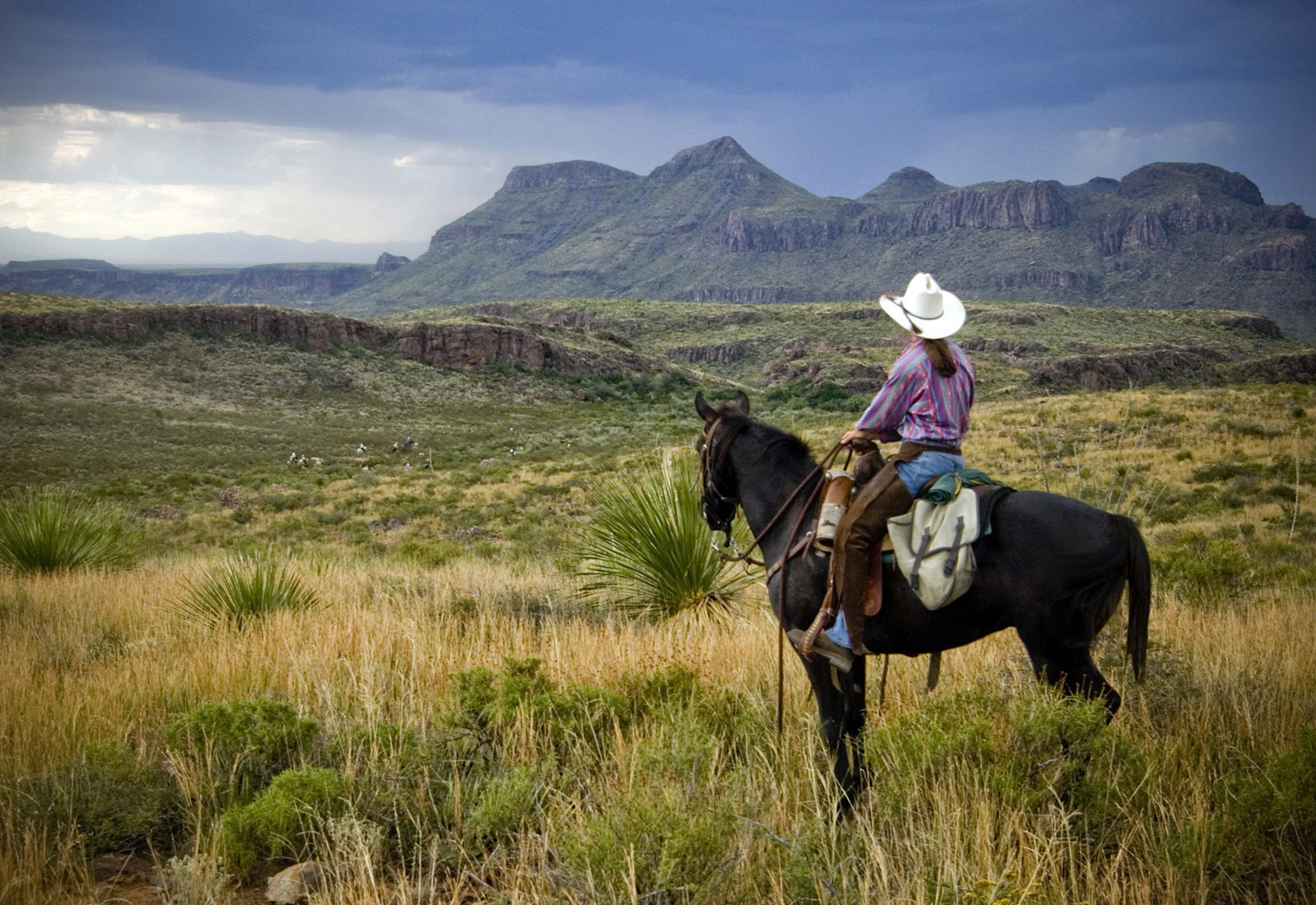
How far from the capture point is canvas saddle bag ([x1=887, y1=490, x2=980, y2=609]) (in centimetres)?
387

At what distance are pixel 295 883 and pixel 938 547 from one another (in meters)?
3.09

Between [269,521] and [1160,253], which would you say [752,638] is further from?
[1160,253]

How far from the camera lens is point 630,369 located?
3147 inches

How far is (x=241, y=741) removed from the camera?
178 inches

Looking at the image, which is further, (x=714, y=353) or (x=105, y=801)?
(x=714, y=353)

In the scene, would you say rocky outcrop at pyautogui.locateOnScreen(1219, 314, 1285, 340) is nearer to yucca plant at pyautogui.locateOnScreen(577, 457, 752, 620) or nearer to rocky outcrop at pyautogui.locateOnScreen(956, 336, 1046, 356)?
rocky outcrop at pyautogui.locateOnScreen(956, 336, 1046, 356)

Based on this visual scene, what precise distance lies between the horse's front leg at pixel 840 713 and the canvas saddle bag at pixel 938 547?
0.56 meters

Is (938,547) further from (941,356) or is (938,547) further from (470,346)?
(470,346)

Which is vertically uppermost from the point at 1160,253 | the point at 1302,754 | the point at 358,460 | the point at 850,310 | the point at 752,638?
the point at 1160,253

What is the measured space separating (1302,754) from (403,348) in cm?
7553

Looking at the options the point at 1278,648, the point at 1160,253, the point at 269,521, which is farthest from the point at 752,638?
the point at 1160,253

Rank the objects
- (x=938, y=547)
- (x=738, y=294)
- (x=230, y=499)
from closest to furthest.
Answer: (x=938, y=547)
(x=230, y=499)
(x=738, y=294)

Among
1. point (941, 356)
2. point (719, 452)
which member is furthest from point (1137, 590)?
point (719, 452)

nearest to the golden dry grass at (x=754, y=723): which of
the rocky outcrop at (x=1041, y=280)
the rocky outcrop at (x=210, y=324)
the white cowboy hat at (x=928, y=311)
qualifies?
the white cowboy hat at (x=928, y=311)
